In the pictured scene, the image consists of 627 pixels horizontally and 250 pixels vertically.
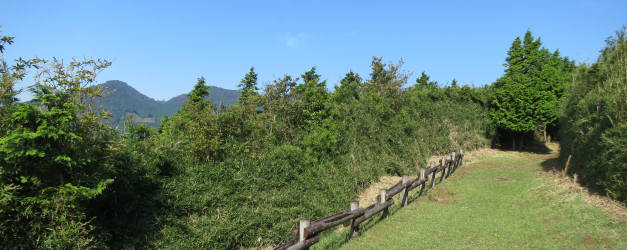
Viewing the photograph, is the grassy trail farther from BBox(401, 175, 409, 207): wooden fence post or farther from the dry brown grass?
BBox(401, 175, 409, 207): wooden fence post

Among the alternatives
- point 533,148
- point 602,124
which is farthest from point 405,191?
point 533,148

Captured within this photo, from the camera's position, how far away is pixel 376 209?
28.1 ft

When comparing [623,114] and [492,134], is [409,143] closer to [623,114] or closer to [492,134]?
[623,114]

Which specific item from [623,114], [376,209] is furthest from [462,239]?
[623,114]

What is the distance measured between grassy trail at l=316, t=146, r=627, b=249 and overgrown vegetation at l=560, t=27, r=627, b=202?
0.92 m

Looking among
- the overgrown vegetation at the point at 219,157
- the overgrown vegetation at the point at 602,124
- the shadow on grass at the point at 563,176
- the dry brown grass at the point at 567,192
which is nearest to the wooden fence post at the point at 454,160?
the dry brown grass at the point at 567,192

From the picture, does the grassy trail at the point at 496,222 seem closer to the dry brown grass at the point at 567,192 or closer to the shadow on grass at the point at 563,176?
the dry brown grass at the point at 567,192

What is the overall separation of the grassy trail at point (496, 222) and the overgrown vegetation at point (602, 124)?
0.92 meters

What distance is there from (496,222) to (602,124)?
516cm

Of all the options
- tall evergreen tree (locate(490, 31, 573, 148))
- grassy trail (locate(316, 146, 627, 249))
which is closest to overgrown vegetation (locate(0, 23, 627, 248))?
grassy trail (locate(316, 146, 627, 249))

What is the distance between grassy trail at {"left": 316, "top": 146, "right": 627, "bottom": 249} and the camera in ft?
23.9

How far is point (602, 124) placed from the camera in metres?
10.1

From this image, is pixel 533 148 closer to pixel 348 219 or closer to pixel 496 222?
pixel 496 222

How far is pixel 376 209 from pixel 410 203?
2784mm
